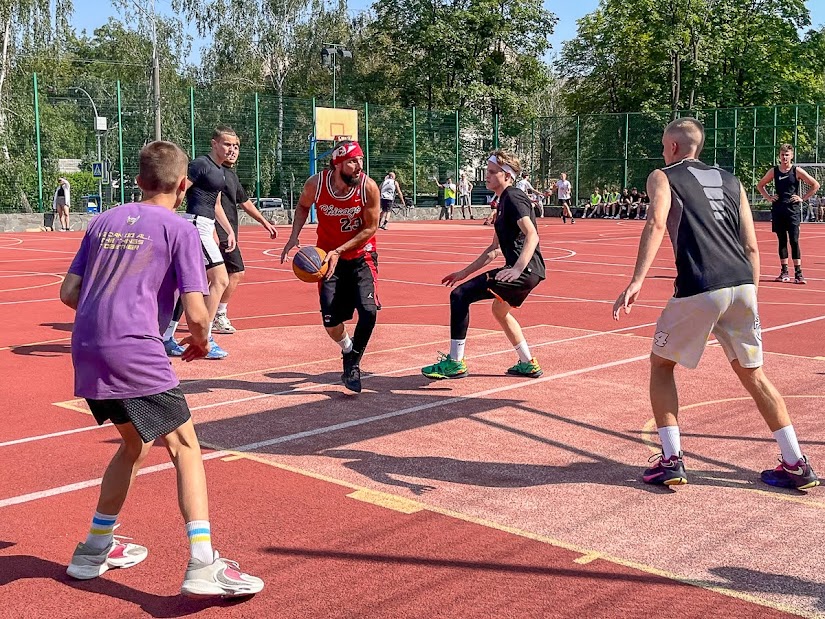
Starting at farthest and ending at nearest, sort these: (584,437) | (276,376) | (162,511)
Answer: (276,376) < (584,437) < (162,511)

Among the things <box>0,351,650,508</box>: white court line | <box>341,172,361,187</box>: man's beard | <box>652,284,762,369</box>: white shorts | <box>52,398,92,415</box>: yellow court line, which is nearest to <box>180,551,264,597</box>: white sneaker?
<box>0,351,650,508</box>: white court line

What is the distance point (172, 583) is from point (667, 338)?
2.94 meters

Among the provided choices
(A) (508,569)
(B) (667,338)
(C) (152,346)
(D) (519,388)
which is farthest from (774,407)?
(C) (152,346)

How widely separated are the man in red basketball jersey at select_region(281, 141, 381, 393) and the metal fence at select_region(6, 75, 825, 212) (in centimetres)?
2831

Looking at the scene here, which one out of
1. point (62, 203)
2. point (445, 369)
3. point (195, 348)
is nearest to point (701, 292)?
point (195, 348)

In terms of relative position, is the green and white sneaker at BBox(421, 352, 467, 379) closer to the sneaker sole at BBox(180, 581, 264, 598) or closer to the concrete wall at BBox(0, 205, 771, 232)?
the sneaker sole at BBox(180, 581, 264, 598)

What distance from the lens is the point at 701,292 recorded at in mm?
5387

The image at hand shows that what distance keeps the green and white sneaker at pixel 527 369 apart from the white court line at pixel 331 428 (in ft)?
0.22

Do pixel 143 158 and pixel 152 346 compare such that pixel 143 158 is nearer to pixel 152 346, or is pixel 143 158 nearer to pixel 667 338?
pixel 152 346

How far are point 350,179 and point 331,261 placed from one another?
0.68m

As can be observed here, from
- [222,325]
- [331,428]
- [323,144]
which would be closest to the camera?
[331,428]

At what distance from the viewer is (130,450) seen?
4.25 m

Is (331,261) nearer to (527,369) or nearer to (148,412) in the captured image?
(527,369)

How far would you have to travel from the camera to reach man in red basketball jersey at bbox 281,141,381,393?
7.89 m
